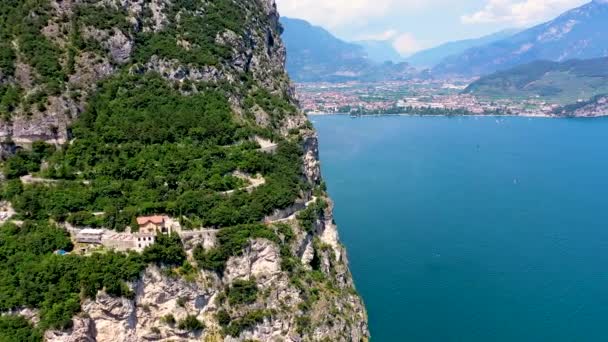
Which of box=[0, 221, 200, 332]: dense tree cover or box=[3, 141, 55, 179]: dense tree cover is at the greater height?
box=[3, 141, 55, 179]: dense tree cover

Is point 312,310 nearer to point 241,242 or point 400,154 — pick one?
point 241,242

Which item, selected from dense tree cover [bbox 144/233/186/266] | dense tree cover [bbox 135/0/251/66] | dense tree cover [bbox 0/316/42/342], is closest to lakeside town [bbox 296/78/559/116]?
dense tree cover [bbox 135/0/251/66]

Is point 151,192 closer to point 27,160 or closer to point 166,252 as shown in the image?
point 166,252

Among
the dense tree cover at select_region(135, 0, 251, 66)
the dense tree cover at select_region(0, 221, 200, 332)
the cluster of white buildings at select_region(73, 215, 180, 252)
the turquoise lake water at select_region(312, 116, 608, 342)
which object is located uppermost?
the dense tree cover at select_region(135, 0, 251, 66)

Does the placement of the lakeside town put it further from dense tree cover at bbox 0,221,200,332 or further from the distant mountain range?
dense tree cover at bbox 0,221,200,332

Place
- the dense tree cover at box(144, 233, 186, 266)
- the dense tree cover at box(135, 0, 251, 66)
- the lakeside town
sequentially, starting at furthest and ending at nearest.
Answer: the lakeside town
the dense tree cover at box(135, 0, 251, 66)
the dense tree cover at box(144, 233, 186, 266)

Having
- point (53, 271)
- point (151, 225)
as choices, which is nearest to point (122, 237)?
point (151, 225)

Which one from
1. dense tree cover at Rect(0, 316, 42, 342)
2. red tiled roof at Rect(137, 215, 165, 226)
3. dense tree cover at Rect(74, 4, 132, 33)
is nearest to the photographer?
dense tree cover at Rect(0, 316, 42, 342)
